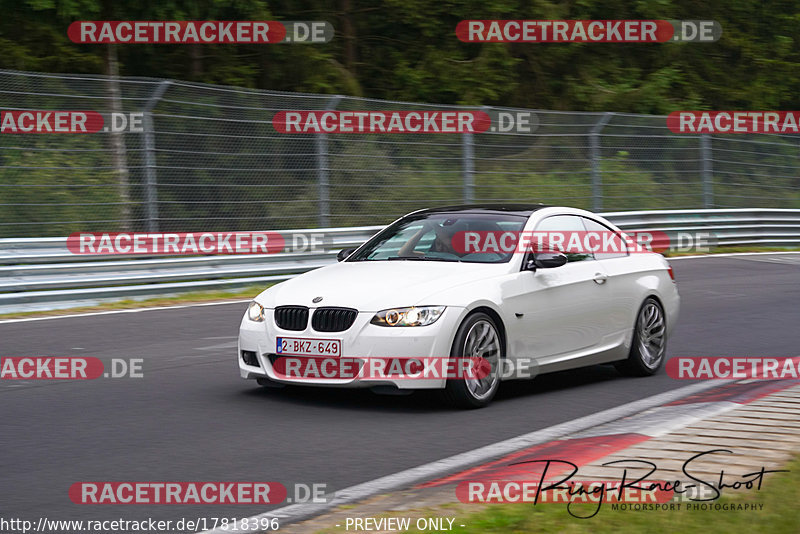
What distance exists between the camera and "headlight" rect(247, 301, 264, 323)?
8234mm

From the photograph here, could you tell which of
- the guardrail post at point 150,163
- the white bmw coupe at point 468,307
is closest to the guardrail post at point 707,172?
the guardrail post at point 150,163

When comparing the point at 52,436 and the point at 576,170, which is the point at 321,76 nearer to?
the point at 576,170

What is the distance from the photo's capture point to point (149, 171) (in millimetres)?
15875

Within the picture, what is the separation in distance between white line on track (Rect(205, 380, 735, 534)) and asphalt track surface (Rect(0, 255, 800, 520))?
0.34 feet

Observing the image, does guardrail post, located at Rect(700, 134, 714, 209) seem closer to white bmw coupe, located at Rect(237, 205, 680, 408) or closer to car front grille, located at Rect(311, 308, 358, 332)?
white bmw coupe, located at Rect(237, 205, 680, 408)

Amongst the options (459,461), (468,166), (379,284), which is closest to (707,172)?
(468,166)

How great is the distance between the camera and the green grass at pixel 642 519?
479 centimetres

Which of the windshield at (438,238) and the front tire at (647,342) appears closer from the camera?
the windshield at (438,238)

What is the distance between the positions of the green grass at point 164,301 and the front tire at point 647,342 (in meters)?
6.99

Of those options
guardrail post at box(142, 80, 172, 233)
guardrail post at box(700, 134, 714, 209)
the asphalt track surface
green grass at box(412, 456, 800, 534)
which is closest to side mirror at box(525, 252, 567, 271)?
the asphalt track surface

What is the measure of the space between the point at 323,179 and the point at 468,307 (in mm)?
10141

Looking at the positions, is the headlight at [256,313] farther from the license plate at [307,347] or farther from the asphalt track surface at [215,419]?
the asphalt track surface at [215,419]

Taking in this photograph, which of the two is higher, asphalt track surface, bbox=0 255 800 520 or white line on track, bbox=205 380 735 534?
asphalt track surface, bbox=0 255 800 520

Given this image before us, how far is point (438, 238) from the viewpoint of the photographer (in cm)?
906
